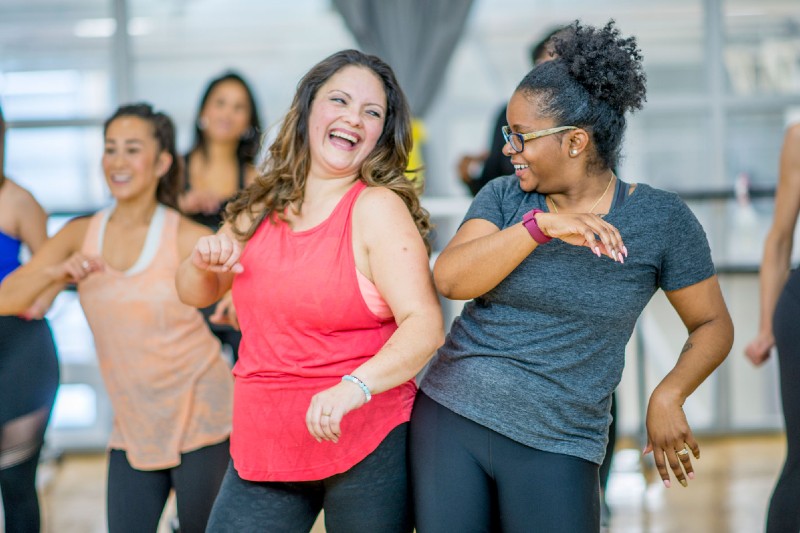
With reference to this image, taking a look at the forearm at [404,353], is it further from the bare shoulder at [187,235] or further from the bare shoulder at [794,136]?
the bare shoulder at [794,136]

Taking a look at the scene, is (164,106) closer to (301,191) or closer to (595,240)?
(301,191)

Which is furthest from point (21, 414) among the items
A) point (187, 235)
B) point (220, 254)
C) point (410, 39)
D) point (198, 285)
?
point (410, 39)

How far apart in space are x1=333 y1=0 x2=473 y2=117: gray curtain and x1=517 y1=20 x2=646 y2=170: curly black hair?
362cm

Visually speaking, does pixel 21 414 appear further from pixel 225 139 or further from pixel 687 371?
pixel 687 371

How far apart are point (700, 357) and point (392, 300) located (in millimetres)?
661

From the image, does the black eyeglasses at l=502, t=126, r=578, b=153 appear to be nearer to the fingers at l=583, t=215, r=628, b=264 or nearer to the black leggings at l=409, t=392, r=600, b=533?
the fingers at l=583, t=215, r=628, b=264

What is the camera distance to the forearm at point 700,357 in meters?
2.06

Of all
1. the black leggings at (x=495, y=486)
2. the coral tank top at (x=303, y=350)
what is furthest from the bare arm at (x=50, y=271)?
the black leggings at (x=495, y=486)

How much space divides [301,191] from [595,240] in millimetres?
672

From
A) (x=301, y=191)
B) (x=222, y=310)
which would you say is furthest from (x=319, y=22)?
(x=301, y=191)

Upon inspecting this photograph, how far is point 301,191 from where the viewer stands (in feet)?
7.04

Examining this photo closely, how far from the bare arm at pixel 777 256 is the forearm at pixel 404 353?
1219 mm

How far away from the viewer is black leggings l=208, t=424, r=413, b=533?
2.01 metres

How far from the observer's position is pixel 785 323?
8.19 ft
